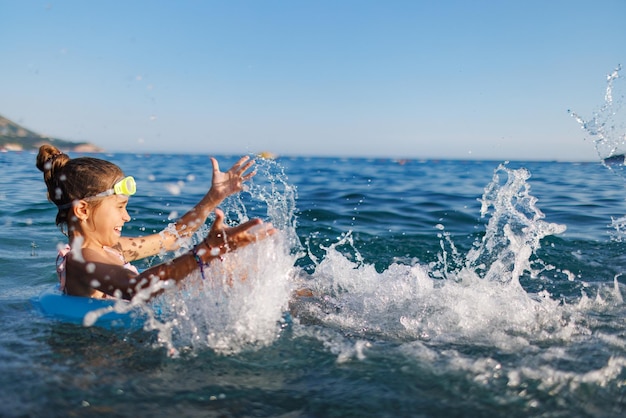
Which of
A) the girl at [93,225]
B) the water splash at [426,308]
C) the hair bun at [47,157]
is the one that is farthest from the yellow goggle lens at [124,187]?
the water splash at [426,308]

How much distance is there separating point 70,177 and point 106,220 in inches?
15.2

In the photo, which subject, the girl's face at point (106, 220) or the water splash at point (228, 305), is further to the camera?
the girl's face at point (106, 220)

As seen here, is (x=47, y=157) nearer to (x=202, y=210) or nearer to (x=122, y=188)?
(x=122, y=188)

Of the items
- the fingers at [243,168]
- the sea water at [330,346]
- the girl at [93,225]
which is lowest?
the sea water at [330,346]

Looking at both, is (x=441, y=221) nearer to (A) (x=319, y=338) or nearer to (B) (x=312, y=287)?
(B) (x=312, y=287)

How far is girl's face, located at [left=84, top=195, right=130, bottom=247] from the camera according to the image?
12.1ft

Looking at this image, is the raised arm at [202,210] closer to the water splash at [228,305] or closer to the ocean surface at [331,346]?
the ocean surface at [331,346]

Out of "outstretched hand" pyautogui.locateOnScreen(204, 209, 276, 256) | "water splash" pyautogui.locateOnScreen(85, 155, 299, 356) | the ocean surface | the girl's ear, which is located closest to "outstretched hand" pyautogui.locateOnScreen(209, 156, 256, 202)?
the ocean surface

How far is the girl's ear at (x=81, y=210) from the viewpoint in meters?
3.61

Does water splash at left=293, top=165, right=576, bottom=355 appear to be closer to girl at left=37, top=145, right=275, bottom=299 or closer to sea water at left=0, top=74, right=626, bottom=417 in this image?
sea water at left=0, top=74, right=626, bottom=417

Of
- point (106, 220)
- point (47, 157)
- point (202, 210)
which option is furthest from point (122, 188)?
point (202, 210)

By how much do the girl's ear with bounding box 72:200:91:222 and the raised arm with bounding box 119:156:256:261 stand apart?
2.19 ft

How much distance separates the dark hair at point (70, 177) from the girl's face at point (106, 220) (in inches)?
4.5

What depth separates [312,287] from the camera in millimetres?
4910
